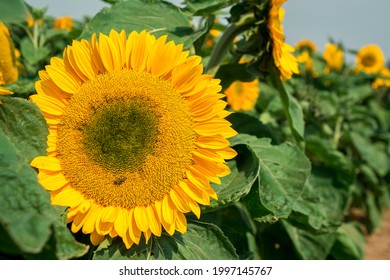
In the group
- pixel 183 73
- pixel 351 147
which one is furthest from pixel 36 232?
pixel 351 147

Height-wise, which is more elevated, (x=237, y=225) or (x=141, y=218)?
(x=141, y=218)

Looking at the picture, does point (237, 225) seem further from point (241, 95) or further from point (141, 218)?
point (241, 95)

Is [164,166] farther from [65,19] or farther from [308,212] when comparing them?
[65,19]

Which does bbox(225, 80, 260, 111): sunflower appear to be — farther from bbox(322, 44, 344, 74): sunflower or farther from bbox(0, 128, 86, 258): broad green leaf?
bbox(322, 44, 344, 74): sunflower

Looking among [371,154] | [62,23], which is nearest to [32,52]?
[62,23]

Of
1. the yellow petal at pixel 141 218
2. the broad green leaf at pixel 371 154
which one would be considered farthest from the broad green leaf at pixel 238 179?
the broad green leaf at pixel 371 154

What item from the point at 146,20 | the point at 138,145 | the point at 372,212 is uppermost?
the point at 146,20

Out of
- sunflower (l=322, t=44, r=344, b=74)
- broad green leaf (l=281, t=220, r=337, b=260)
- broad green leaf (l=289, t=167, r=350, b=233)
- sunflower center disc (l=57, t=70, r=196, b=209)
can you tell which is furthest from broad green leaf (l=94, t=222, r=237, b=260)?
sunflower (l=322, t=44, r=344, b=74)
